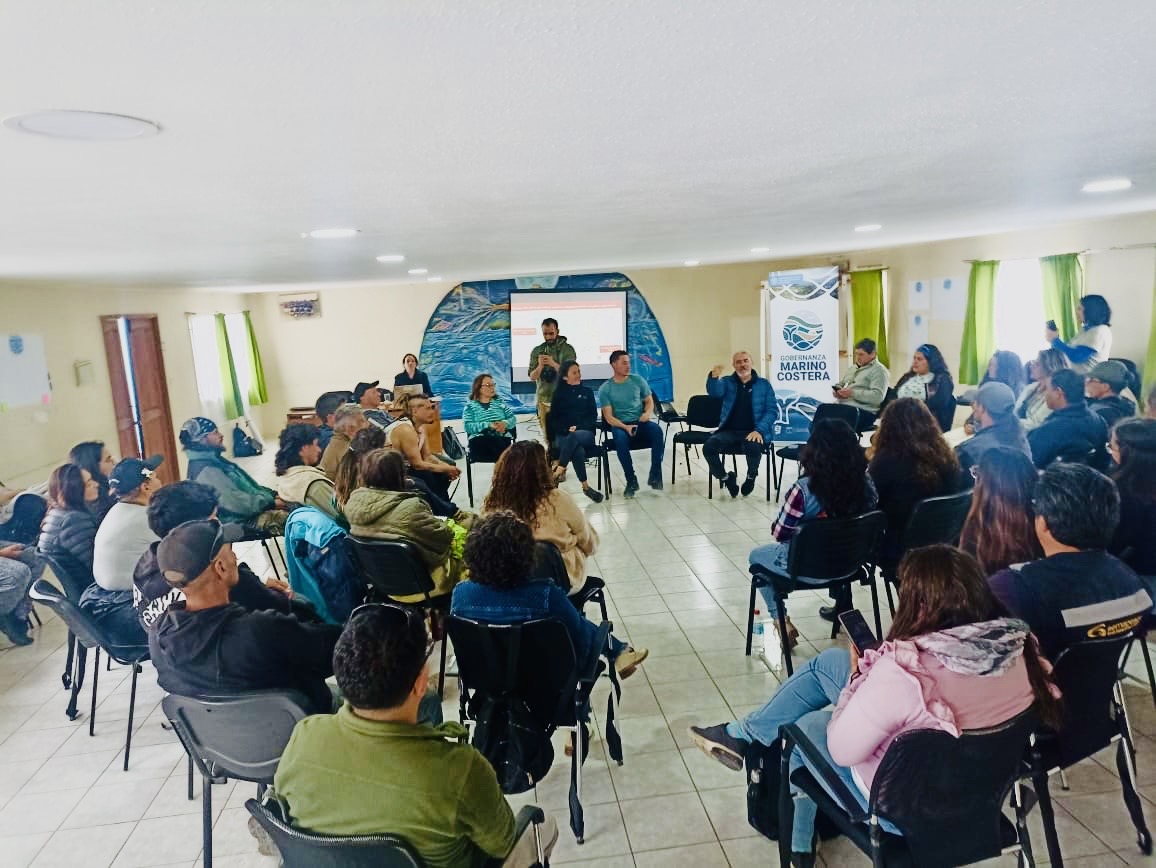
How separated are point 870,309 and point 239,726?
8580 mm

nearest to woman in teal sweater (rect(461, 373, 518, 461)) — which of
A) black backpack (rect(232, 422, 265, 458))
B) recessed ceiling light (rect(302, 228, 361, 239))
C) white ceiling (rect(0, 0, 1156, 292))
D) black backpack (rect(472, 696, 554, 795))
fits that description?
recessed ceiling light (rect(302, 228, 361, 239))

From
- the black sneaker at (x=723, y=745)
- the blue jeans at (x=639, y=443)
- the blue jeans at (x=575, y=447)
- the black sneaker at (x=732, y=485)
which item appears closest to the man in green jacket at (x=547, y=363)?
the blue jeans at (x=575, y=447)

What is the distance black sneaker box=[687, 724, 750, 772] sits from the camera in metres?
2.40

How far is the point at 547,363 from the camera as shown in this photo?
7402mm

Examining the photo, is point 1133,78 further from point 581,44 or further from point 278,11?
point 278,11

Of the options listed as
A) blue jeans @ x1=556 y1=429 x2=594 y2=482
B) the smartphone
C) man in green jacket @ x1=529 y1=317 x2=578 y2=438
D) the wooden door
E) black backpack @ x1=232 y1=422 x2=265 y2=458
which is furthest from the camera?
black backpack @ x1=232 y1=422 x2=265 y2=458

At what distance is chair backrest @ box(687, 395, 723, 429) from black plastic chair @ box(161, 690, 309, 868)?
5491mm

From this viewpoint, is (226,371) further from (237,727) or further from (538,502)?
(237,727)

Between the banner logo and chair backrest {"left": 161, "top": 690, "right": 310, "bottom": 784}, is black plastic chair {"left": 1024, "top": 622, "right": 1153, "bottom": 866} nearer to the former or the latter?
chair backrest {"left": 161, "top": 690, "right": 310, "bottom": 784}

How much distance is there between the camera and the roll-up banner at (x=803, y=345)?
705cm

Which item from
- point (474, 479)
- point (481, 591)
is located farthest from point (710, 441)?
point (481, 591)

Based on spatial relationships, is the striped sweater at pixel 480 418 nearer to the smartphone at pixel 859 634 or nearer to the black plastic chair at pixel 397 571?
the black plastic chair at pixel 397 571

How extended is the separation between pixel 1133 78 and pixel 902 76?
1.65 feet

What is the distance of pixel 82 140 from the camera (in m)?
1.34
